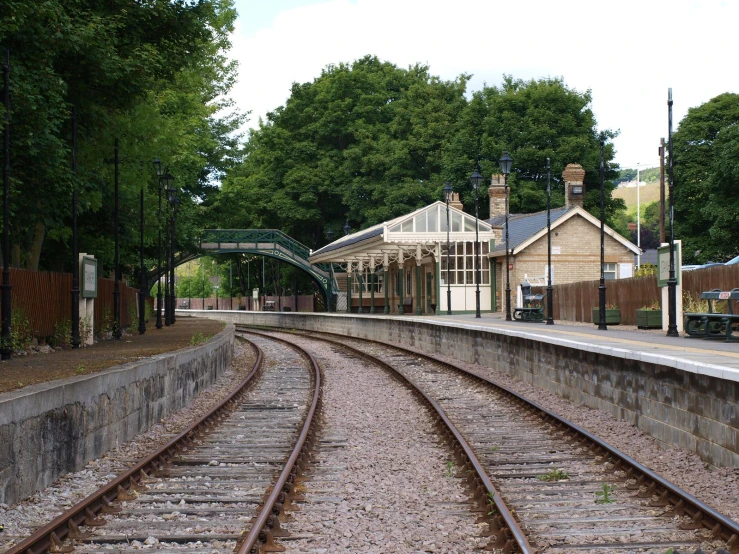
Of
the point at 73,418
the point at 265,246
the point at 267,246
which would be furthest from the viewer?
the point at 267,246

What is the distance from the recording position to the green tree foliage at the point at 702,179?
5028cm

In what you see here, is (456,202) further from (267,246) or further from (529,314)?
(529,314)

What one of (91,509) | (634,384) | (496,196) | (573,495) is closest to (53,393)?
(91,509)

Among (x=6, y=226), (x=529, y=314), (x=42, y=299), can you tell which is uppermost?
(x=6, y=226)

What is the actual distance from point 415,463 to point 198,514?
293cm

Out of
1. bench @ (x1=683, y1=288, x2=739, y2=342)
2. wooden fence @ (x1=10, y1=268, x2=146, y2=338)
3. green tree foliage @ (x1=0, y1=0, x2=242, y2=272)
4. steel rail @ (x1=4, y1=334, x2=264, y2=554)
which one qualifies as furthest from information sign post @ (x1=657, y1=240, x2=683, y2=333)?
wooden fence @ (x1=10, y1=268, x2=146, y2=338)

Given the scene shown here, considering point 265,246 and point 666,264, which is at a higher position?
point 265,246

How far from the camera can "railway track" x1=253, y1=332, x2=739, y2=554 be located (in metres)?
6.31

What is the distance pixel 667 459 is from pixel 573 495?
2062 millimetres

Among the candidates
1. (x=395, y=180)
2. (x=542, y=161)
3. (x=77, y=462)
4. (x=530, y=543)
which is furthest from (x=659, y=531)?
(x=395, y=180)

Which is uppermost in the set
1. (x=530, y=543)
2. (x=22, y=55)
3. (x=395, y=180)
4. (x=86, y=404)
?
(x=395, y=180)

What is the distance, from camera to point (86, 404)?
9.30 metres

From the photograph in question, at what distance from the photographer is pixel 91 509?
7062 millimetres

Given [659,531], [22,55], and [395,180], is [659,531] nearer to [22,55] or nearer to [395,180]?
[22,55]
